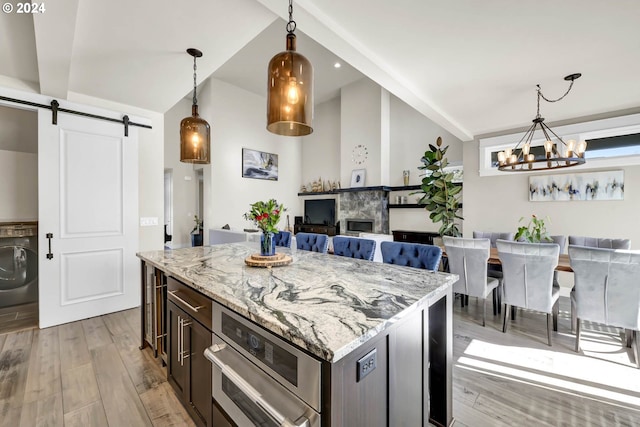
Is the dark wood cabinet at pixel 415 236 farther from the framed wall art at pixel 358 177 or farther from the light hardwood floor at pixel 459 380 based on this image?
the light hardwood floor at pixel 459 380

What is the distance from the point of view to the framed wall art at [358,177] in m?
6.76

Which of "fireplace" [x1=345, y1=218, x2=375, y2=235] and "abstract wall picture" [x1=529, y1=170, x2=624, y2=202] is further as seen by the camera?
"fireplace" [x1=345, y1=218, x2=375, y2=235]

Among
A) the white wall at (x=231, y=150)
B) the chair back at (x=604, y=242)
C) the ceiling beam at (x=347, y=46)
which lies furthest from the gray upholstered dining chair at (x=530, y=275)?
the white wall at (x=231, y=150)

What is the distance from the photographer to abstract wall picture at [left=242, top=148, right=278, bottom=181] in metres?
7.07

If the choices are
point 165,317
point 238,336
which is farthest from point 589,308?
point 165,317

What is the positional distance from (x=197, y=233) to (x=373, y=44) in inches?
275

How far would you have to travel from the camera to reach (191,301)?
1.53 metres

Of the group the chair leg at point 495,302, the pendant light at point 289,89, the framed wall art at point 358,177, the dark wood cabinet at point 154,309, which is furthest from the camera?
the framed wall art at point 358,177

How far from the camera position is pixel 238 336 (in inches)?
45.9

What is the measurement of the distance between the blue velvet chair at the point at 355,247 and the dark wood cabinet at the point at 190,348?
1446mm

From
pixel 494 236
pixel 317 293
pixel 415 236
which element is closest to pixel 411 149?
pixel 415 236

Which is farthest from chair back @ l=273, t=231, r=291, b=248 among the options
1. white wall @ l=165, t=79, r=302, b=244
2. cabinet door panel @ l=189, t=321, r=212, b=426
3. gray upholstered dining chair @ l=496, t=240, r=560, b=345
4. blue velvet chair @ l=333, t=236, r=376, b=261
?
white wall @ l=165, t=79, r=302, b=244

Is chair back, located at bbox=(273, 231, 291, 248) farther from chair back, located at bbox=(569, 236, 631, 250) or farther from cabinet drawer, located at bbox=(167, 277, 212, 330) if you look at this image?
chair back, located at bbox=(569, 236, 631, 250)

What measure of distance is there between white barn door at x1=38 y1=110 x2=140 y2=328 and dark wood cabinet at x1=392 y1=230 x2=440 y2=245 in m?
5.04
